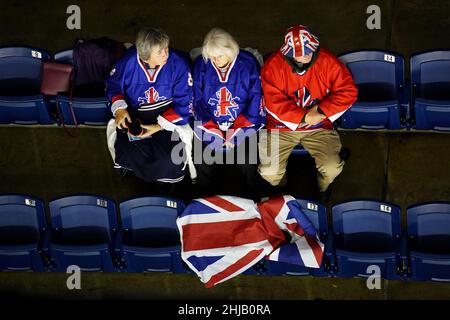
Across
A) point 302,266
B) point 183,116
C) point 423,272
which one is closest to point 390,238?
point 423,272

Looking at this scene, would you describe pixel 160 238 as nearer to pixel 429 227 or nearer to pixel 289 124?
pixel 289 124

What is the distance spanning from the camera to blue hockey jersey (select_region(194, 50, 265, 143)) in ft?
16.2

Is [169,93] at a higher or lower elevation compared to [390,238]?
higher

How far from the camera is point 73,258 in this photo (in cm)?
505

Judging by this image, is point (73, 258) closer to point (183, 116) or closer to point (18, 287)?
point (18, 287)

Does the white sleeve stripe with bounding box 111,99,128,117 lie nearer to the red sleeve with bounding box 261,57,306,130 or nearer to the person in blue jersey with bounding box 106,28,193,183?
the person in blue jersey with bounding box 106,28,193,183

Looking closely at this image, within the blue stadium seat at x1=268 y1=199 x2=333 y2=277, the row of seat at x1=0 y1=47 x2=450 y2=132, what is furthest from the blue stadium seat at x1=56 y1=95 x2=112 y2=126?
the blue stadium seat at x1=268 y1=199 x2=333 y2=277

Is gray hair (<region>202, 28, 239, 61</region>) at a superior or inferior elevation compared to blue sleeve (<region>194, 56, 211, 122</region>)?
superior

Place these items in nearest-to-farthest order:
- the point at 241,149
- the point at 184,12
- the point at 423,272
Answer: the point at 423,272 < the point at 241,149 < the point at 184,12

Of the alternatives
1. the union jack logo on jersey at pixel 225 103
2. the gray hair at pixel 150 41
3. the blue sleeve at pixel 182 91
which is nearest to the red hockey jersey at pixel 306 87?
the union jack logo on jersey at pixel 225 103

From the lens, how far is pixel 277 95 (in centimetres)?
493

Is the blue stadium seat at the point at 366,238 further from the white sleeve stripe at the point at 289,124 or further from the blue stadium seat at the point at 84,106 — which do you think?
the blue stadium seat at the point at 84,106

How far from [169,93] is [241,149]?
681mm

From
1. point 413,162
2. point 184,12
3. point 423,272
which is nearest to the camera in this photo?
point 423,272
